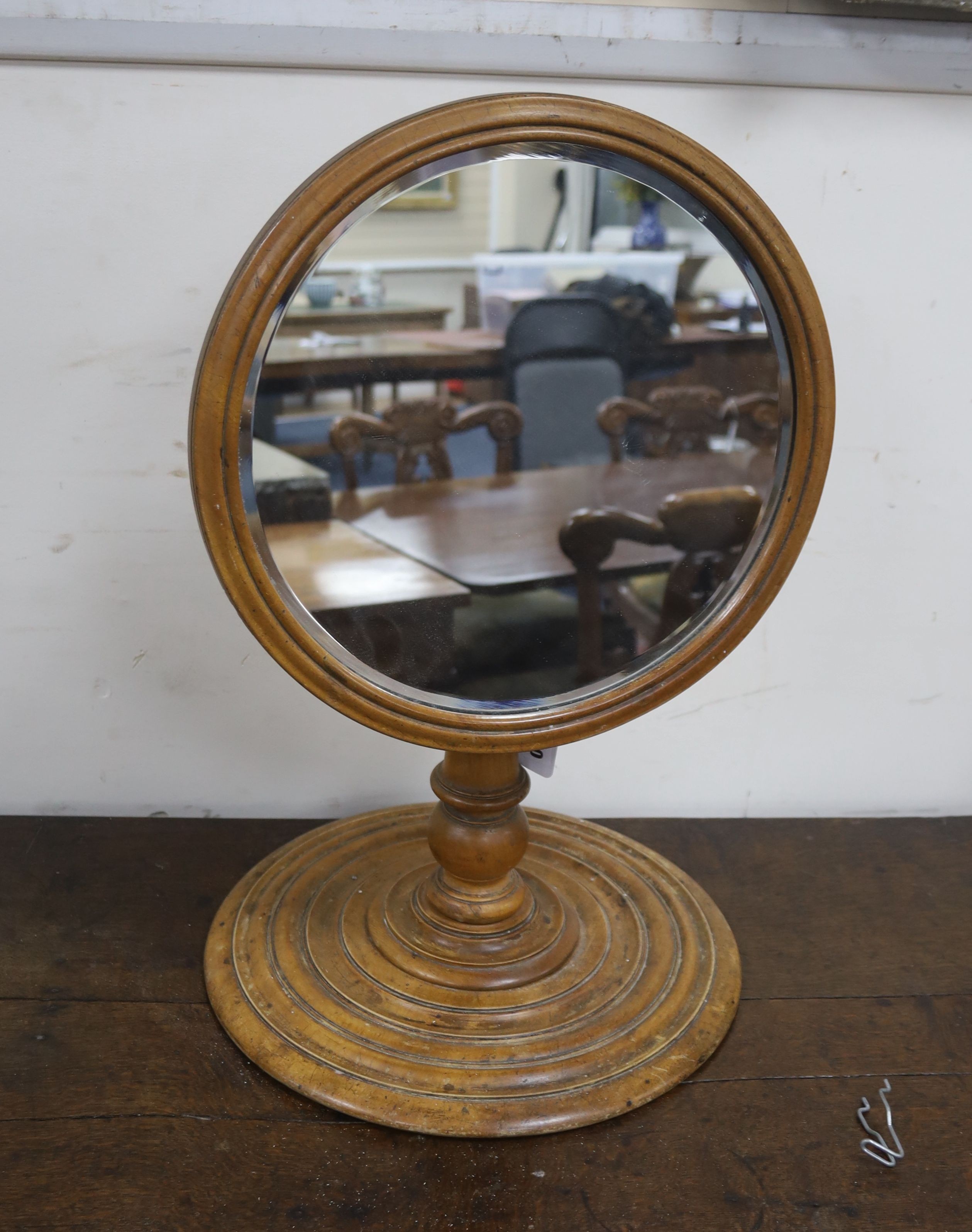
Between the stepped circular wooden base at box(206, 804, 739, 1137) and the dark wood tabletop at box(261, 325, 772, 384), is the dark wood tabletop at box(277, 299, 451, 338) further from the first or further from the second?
the stepped circular wooden base at box(206, 804, 739, 1137)

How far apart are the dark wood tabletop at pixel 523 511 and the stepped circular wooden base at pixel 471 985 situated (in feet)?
0.87

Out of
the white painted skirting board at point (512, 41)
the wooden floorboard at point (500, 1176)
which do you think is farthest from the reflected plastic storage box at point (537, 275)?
the wooden floorboard at point (500, 1176)

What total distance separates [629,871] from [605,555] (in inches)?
11.6

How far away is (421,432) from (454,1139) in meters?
0.46

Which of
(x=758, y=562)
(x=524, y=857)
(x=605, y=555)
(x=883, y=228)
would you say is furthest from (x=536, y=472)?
(x=883, y=228)

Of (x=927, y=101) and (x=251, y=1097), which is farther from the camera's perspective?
(x=927, y=101)

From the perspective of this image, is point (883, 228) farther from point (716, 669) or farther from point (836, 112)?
point (716, 669)

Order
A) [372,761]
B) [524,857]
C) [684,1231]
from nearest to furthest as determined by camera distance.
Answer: [684,1231]
[524,857]
[372,761]

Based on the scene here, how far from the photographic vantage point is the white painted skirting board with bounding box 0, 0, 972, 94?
2.90 feet

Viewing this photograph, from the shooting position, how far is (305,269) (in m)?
0.63

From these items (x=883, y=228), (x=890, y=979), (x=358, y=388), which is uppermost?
(x=883, y=228)

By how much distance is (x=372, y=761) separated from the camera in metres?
1.14

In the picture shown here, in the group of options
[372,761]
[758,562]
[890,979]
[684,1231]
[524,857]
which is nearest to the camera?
[684,1231]

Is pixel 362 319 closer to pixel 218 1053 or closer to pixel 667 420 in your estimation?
pixel 667 420
